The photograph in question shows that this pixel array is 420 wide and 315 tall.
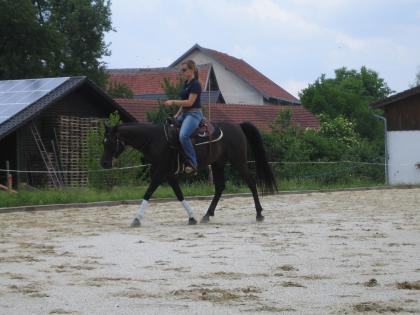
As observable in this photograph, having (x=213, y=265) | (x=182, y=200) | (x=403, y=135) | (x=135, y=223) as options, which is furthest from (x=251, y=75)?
(x=213, y=265)

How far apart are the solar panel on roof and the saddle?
15989 millimetres

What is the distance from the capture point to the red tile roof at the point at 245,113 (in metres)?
45.0

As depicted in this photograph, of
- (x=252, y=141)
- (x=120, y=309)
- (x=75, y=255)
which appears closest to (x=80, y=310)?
(x=120, y=309)

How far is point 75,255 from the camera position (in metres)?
9.84

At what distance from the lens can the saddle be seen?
14.2 meters

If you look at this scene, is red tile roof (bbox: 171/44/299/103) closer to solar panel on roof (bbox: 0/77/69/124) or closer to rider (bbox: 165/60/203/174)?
solar panel on roof (bbox: 0/77/69/124)

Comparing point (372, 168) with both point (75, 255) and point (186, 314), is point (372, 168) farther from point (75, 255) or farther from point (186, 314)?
point (186, 314)

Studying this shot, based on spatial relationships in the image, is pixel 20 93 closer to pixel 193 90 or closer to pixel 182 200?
pixel 182 200

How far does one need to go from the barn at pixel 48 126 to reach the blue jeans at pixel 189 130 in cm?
1592

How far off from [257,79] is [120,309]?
219 feet

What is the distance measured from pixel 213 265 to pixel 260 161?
23.8ft

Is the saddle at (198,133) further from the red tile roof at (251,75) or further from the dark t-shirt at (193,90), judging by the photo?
the red tile roof at (251,75)

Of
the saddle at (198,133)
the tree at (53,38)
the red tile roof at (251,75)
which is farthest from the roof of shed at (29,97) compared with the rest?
the red tile roof at (251,75)

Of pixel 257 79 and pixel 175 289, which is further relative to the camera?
pixel 257 79
